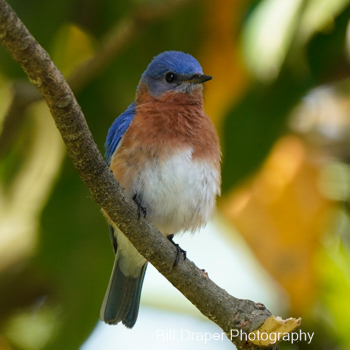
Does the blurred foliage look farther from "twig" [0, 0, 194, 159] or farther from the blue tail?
the blue tail

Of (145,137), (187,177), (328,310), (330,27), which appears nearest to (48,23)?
(145,137)

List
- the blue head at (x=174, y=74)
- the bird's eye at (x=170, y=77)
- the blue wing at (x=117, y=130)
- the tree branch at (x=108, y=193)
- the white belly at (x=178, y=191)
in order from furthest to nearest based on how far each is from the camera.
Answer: the bird's eye at (x=170, y=77)
the blue head at (x=174, y=74)
the blue wing at (x=117, y=130)
the white belly at (x=178, y=191)
the tree branch at (x=108, y=193)

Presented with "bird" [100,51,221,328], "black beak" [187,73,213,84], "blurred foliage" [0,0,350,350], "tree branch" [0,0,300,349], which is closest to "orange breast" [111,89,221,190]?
"bird" [100,51,221,328]

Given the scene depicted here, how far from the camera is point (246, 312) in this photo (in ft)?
10.4

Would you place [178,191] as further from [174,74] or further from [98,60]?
[98,60]

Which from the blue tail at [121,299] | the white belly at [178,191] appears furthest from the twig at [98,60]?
the blue tail at [121,299]

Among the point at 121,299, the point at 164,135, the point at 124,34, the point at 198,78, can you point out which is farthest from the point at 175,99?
the point at 121,299

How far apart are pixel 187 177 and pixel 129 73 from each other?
1728mm

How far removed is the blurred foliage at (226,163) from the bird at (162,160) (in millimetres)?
314

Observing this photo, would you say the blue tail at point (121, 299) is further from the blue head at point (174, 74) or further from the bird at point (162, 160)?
the blue head at point (174, 74)

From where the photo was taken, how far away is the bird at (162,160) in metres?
3.99

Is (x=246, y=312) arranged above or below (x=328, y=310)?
below

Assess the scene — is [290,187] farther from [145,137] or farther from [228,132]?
[145,137]

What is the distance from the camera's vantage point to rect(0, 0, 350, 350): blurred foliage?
179 inches
